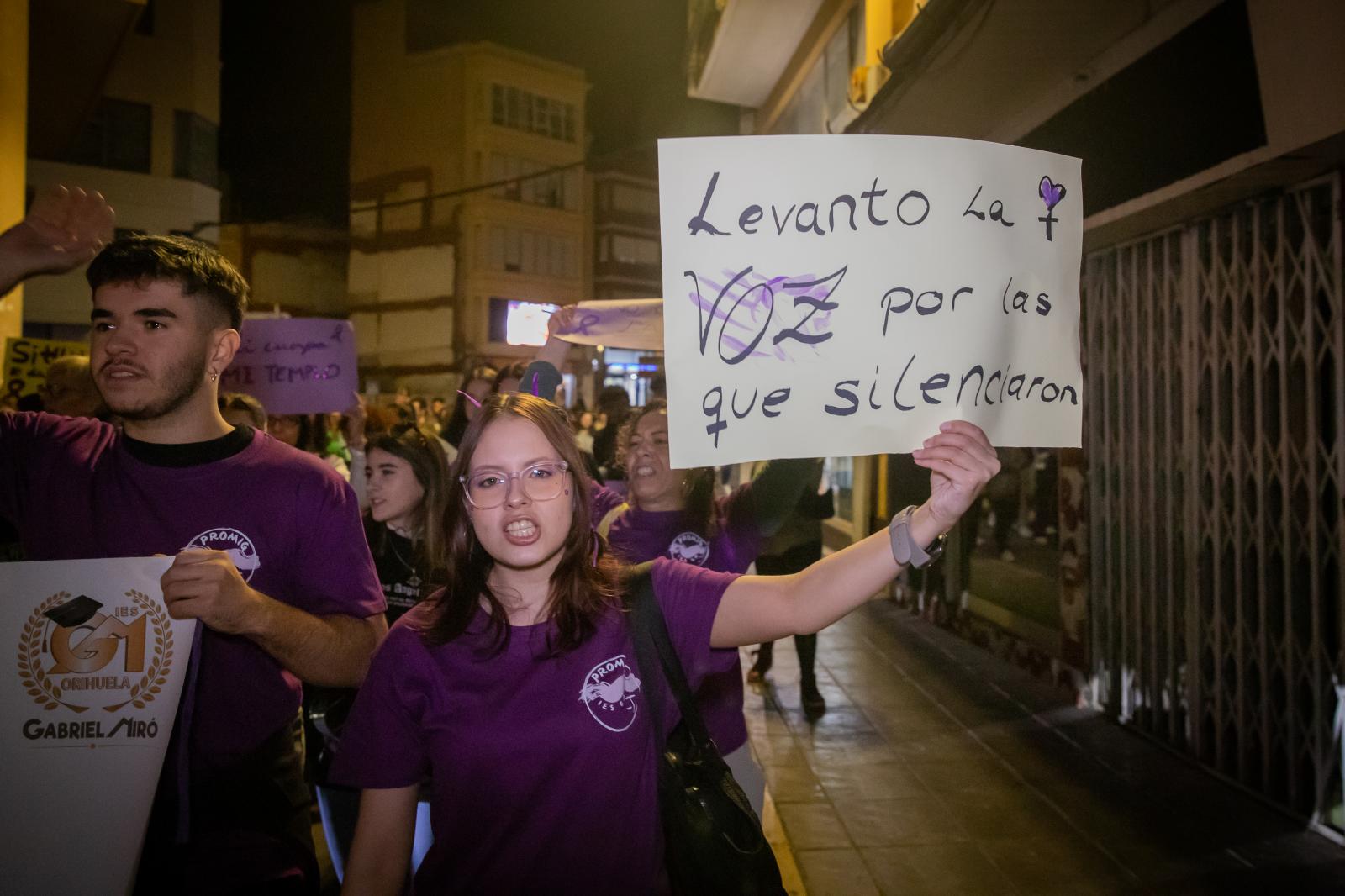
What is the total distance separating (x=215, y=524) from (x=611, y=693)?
1.09 m

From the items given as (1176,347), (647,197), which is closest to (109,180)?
(647,197)

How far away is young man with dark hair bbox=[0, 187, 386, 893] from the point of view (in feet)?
6.77

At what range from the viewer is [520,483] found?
2.08 meters

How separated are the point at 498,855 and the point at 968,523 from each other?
26.6 feet

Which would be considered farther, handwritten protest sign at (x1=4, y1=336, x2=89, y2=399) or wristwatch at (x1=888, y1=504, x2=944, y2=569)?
handwritten protest sign at (x1=4, y1=336, x2=89, y2=399)

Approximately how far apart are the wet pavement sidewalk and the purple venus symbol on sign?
3.33 meters

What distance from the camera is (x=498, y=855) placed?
190 centimetres

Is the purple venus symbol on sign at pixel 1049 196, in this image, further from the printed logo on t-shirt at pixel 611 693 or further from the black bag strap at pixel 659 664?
the printed logo on t-shirt at pixel 611 693

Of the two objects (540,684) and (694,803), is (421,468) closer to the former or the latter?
(540,684)

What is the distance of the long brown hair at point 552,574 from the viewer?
2.04 metres

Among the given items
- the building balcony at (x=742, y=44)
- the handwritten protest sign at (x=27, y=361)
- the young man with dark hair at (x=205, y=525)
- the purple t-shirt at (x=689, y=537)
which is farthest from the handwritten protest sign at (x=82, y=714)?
the building balcony at (x=742, y=44)

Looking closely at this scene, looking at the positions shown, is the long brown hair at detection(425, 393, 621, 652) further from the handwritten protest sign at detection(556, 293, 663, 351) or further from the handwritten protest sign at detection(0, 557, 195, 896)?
the handwritten protest sign at detection(556, 293, 663, 351)

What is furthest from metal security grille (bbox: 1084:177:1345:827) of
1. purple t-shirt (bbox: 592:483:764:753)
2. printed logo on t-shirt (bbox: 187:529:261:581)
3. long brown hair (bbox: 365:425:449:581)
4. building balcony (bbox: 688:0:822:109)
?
building balcony (bbox: 688:0:822:109)

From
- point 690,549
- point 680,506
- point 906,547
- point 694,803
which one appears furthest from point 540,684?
point 680,506
